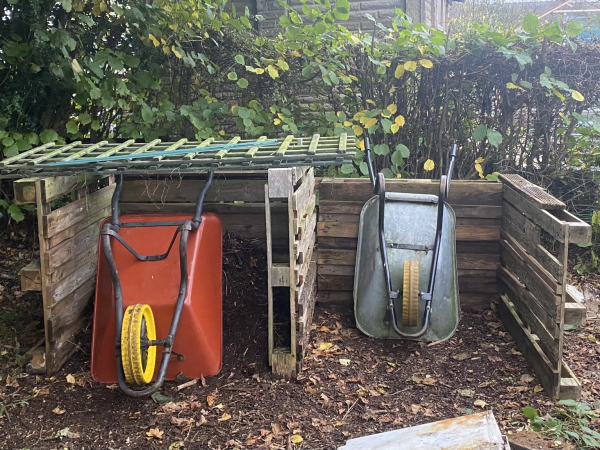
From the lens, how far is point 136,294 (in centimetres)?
282

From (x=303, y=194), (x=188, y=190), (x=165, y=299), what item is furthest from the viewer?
(x=188, y=190)

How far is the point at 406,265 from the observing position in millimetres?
3182

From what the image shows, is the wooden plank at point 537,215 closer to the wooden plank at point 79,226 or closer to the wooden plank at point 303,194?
the wooden plank at point 303,194

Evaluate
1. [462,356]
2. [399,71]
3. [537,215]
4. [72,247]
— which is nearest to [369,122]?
[399,71]

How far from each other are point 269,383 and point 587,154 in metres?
3.44

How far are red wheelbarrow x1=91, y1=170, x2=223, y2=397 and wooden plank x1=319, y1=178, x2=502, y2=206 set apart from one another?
1.05 m

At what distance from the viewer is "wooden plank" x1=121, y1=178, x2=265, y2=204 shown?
3.59m

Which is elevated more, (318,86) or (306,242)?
(318,86)

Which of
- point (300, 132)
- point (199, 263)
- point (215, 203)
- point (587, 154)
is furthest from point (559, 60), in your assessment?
point (199, 263)

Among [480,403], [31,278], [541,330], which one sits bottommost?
[480,403]

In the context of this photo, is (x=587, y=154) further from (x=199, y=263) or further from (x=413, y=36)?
(x=199, y=263)

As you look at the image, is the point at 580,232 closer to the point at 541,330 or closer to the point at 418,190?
the point at 541,330

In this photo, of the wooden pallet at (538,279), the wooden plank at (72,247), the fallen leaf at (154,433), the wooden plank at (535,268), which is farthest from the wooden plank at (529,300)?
the wooden plank at (72,247)

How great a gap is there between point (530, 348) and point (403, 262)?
3.00ft
